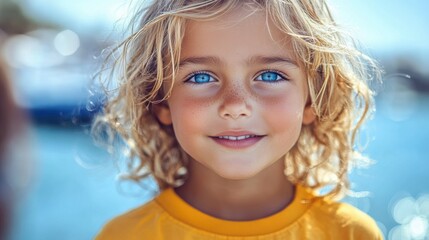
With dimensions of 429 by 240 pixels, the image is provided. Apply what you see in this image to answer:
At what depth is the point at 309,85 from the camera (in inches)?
70.9

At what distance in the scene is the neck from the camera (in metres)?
1.85

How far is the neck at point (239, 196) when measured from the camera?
6.06 feet

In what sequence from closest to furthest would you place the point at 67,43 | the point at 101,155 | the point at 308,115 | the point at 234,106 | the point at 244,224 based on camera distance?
the point at 234,106 → the point at 244,224 → the point at 308,115 → the point at 101,155 → the point at 67,43

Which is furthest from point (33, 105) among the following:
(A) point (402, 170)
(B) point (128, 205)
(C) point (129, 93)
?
(C) point (129, 93)

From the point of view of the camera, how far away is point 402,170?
6.01 m

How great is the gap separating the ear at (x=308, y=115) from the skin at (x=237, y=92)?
0.34ft

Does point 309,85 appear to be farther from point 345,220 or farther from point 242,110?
point 345,220

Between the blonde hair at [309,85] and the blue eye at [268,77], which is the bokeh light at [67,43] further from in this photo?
the blue eye at [268,77]

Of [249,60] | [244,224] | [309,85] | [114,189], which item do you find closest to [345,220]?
[244,224]

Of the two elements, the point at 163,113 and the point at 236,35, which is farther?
the point at 163,113

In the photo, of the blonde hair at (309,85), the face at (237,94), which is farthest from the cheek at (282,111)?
the blonde hair at (309,85)

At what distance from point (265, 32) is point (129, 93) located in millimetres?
445

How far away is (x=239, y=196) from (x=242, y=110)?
32 cm

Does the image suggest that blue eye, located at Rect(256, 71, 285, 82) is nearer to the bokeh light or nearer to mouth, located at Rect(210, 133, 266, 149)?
mouth, located at Rect(210, 133, 266, 149)
